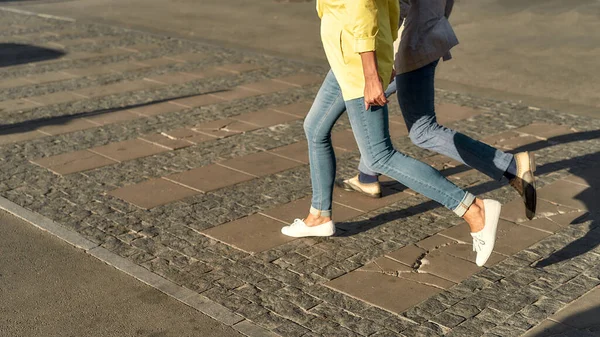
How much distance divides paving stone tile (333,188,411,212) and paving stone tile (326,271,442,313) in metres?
1.08

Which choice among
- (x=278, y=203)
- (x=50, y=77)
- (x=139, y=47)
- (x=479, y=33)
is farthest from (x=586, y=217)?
(x=139, y=47)

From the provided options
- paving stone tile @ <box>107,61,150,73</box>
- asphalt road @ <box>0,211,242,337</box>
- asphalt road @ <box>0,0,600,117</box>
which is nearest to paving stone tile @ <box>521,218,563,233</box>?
asphalt road @ <box>0,211,242,337</box>

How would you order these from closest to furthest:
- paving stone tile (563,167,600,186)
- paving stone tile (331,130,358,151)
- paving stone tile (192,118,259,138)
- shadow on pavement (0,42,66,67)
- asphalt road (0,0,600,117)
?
paving stone tile (563,167,600,186), paving stone tile (331,130,358,151), paving stone tile (192,118,259,138), asphalt road (0,0,600,117), shadow on pavement (0,42,66,67)

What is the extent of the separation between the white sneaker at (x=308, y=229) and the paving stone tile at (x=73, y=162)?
2.08 metres

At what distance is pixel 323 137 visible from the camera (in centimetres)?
511

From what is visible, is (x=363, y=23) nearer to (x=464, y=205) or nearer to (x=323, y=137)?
(x=323, y=137)

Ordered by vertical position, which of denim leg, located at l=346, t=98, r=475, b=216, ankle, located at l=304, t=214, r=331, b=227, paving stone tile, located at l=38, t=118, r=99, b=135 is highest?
denim leg, located at l=346, t=98, r=475, b=216

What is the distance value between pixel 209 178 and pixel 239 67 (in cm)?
426

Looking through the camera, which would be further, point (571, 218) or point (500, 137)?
point (500, 137)

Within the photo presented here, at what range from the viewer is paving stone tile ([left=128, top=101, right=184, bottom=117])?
27.8ft

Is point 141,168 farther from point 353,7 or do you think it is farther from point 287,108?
point 353,7

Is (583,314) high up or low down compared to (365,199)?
up

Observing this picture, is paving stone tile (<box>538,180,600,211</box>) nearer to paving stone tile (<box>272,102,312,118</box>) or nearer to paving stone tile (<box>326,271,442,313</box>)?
paving stone tile (<box>326,271,442,313</box>)

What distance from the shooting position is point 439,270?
494cm
